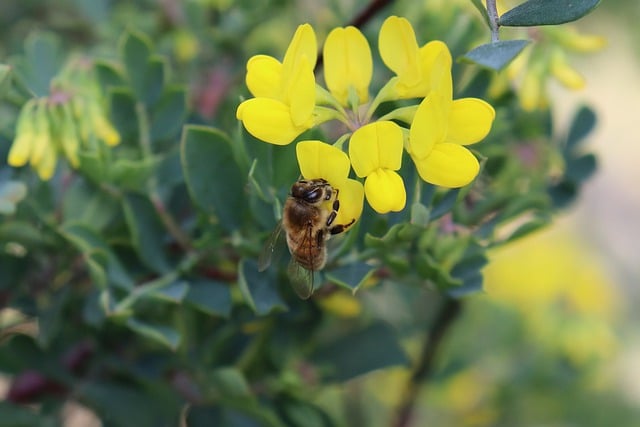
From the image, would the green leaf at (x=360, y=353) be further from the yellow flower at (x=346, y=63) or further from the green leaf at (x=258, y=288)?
the yellow flower at (x=346, y=63)

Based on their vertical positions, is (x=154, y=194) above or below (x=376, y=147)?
below

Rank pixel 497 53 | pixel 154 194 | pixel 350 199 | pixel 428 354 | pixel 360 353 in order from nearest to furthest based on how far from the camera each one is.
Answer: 1. pixel 497 53
2. pixel 350 199
3. pixel 154 194
4. pixel 360 353
5. pixel 428 354

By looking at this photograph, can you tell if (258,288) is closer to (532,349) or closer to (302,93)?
(302,93)

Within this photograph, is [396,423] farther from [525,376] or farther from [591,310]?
[591,310]

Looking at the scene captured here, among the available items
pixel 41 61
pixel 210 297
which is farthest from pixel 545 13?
pixel 41 61

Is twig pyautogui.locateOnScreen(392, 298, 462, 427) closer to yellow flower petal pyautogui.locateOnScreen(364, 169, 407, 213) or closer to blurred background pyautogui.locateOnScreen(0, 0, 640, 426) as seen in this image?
blurred background pyautogui.locateOnScreen(0, 0, 640, 426)

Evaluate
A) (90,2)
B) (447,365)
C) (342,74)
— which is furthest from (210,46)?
(447,365)

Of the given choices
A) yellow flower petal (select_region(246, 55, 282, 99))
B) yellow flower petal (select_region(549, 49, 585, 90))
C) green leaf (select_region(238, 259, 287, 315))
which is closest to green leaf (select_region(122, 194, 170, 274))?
green leaf (select_region(238, 259, 287, 315))
